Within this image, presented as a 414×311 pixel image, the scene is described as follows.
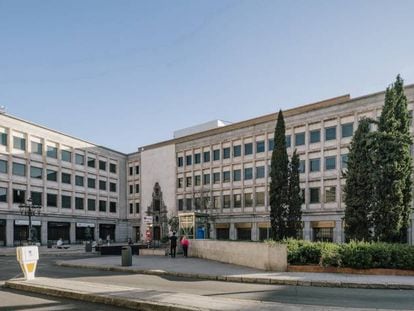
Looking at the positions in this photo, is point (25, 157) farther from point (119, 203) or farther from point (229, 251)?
point (229, 251)

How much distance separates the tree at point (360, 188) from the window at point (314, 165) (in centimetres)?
2941

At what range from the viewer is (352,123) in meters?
51.4

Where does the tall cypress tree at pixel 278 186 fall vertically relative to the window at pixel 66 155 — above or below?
below

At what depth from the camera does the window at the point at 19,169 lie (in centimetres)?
5944

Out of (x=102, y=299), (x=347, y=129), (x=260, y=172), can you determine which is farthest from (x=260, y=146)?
(x=102, y=299)

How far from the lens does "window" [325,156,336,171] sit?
52.7 m

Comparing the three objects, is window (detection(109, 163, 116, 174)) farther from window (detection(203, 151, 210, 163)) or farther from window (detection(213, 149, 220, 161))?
window (detection(213, 149, 220, 161))

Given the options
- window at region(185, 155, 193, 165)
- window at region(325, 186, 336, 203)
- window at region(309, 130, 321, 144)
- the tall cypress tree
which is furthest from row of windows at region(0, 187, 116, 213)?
window at region(325, 186, 336, 203)

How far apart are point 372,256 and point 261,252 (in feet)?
15.9

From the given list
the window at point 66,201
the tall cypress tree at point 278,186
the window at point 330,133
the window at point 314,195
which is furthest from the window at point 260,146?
the window at point 66,201

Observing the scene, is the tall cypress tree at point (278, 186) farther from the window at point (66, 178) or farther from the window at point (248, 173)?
the window at point (66, 178)

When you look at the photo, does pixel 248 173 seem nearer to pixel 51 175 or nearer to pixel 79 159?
pixel 79 159

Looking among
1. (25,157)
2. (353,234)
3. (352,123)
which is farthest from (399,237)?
(25,157)

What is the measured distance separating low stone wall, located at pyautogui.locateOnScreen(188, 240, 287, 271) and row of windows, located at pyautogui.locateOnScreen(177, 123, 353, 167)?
3010 cm
